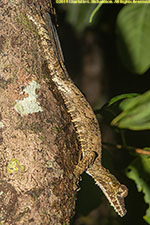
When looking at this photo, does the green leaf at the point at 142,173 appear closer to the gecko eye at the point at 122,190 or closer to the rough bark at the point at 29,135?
the gecko eye at the point at 122,190

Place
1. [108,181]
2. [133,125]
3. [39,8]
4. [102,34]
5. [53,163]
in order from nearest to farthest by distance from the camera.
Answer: [53,163] → [39,8] → [133,125] → [108,181] → [102,34]

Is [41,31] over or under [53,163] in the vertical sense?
over

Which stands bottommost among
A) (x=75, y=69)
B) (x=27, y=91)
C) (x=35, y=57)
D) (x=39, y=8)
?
(x=75, y=69)

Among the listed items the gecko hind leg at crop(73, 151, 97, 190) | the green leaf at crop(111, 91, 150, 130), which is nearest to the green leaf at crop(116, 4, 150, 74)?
the green leaf at crop(111, 91, 150, 130)

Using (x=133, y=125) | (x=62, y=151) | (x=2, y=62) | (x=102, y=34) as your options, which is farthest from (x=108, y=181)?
(x=102, y=34)

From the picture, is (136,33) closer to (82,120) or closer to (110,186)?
(82,120)

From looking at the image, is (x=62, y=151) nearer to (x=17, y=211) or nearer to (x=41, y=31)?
(x=17, y=211)

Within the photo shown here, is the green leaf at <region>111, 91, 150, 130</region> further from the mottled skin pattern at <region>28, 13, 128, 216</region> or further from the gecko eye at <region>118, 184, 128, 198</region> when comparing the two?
the gecko eye at <region>118, 184, 128, 198</region>
